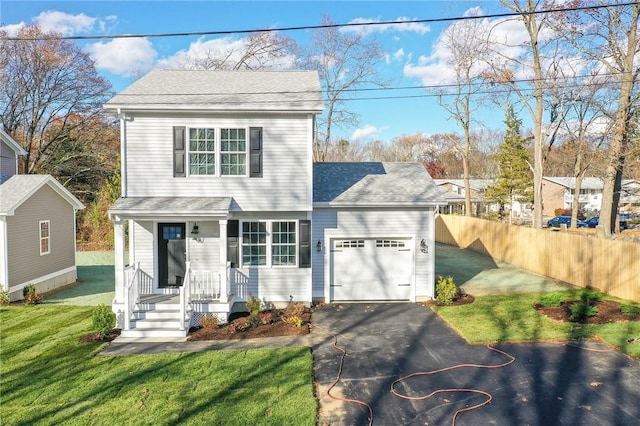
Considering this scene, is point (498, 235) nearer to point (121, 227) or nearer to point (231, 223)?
point (231, 223)

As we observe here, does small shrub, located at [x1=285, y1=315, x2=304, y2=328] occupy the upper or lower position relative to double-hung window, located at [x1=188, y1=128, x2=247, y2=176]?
lower

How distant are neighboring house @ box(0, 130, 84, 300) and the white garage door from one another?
395 inches

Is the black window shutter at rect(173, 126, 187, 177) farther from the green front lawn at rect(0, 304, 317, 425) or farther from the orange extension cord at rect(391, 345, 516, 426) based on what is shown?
the orange extension cord at rect(391, 345, 516, 426)

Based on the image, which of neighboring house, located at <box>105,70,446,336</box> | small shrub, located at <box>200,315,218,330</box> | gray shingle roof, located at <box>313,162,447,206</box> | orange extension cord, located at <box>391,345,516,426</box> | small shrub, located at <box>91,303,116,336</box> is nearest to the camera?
orange extension cord, located at <box>391,345,516,426</box>

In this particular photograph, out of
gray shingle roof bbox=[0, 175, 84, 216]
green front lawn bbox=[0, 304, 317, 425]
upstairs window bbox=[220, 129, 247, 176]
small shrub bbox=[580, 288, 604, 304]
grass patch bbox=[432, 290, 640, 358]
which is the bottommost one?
green front lawn bbox=[0, 304, 317, 425]

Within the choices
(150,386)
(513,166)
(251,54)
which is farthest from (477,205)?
(150,386)

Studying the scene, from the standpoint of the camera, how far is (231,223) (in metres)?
11.7

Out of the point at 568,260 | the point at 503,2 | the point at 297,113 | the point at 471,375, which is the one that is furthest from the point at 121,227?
the point at 503,2

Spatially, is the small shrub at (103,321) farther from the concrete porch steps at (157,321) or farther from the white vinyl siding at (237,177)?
the white vinyl siding at (237,177)

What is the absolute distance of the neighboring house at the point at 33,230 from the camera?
42.2 ft

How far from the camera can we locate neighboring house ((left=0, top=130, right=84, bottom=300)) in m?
12.9

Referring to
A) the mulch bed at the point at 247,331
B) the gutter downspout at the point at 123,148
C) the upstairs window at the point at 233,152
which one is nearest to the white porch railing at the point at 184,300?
the mulch bed at the point at 247,331

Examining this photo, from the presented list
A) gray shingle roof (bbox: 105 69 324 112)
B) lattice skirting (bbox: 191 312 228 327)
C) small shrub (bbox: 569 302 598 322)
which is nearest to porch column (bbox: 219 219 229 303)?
lattice skirting (bbox: 191 312 228 327)

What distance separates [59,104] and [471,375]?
33.6 meters
